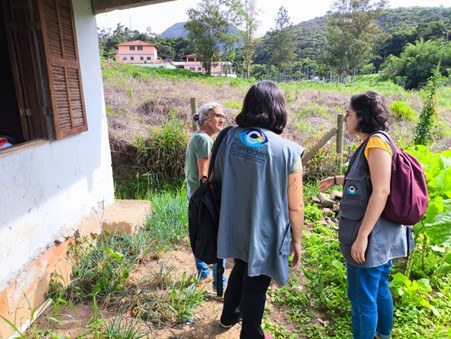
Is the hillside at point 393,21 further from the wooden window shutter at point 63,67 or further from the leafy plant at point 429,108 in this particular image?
the wooden window shutter at point 63,67

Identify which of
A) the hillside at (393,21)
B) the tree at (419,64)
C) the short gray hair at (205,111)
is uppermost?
the hillside at (393,21)

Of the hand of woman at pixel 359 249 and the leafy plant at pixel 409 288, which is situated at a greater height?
the hand of woman at pixel 359 249

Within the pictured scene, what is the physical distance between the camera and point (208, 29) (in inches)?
1236

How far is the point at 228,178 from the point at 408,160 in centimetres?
100

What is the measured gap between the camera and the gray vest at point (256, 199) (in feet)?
5.12

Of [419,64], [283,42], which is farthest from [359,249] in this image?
[283,42]

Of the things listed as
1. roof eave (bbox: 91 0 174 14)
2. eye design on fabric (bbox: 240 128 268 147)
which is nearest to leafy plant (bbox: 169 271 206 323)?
eye design on fabric (bbox: 240 128 268 147)

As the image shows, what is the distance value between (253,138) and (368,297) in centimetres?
112

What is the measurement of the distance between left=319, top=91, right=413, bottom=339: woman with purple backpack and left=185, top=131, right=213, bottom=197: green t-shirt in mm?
966

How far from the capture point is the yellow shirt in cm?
157

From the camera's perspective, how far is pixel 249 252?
1.64 meters

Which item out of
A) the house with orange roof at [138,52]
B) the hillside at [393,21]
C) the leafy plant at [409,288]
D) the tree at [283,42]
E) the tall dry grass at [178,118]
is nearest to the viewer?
the leafy plant at [409,288]

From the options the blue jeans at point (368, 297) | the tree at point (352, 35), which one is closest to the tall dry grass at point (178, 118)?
the blue jeans at point (368, 297)

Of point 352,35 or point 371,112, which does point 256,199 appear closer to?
point 371,112
